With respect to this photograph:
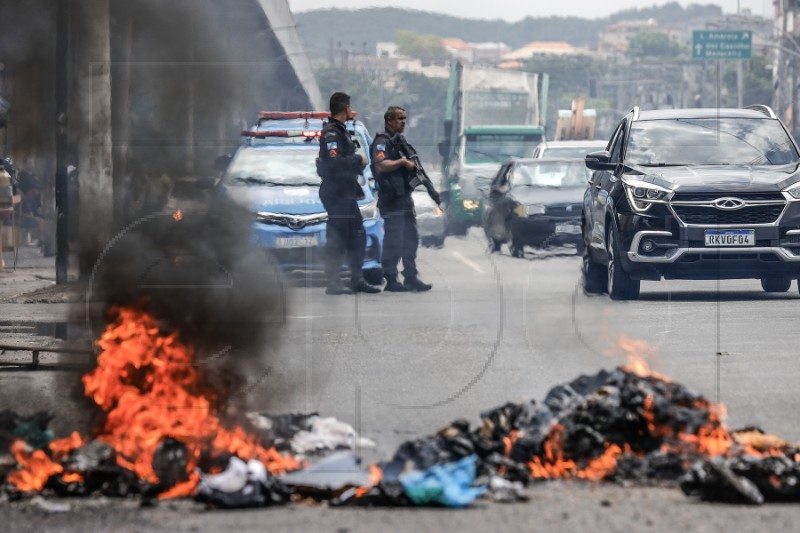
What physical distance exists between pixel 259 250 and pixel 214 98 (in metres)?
19.2

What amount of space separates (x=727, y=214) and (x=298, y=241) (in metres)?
4.89

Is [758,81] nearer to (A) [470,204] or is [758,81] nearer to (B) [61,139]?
(A) [470,204]

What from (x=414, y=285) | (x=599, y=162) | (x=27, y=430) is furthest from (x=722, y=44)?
(x=27, y=430)

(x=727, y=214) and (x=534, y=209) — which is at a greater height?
(x=727, y=214)

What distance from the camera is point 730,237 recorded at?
510 inches

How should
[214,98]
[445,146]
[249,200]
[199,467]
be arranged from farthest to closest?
[445,146] → [214,98] → [249,200] → [199,467]

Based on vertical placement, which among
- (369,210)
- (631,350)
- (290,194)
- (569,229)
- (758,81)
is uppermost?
(758,81)

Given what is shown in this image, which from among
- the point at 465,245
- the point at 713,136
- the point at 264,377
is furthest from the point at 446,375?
the point at 465,245

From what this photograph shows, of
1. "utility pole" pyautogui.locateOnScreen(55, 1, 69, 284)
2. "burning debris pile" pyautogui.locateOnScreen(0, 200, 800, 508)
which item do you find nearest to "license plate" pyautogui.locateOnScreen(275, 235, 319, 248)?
"utility pole" pyautogui.locateOnScreen(55, 1, 69, 284)

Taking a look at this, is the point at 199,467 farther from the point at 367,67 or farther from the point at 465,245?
the point at 367,67

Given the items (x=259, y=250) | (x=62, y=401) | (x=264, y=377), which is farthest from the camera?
(x=259, y=250)

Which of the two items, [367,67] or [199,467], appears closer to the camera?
[199,467]

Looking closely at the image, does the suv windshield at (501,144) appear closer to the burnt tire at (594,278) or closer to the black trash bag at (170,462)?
the burnt tire at (594,278)

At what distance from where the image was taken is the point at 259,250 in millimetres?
11125
